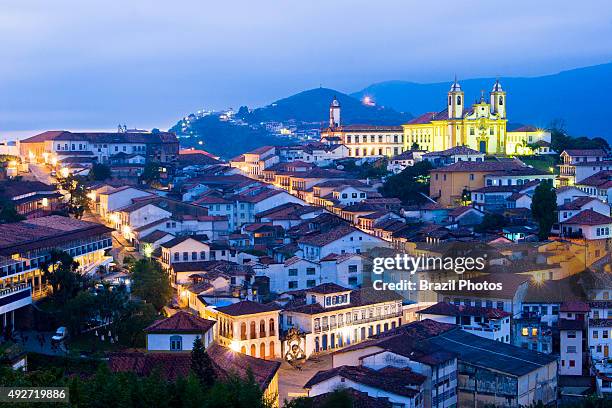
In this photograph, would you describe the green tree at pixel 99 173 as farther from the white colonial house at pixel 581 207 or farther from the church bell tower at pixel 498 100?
the white colonial house at pixel 581 207

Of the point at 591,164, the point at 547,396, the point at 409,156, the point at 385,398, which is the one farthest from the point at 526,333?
the point at 409,156

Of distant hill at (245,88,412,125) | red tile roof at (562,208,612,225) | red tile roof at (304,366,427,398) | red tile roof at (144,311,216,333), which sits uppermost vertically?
distant hill at (245,88,412,125)

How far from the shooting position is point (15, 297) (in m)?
20.4

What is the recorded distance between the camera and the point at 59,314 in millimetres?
20391

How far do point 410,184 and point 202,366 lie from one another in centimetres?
2148

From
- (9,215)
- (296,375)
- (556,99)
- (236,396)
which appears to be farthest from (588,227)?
(556,99)

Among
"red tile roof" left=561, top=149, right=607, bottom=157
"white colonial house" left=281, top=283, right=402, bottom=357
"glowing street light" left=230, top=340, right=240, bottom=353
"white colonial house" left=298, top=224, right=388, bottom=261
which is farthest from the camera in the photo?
"red tile roof" left=561, top=149, right=607, bottom=157

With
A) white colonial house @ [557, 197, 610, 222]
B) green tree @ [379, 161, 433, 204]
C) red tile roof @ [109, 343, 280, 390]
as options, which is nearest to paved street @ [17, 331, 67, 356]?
red tile roof @ [109, 343, 280, 390]

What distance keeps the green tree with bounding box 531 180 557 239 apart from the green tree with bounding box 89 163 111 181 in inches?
705

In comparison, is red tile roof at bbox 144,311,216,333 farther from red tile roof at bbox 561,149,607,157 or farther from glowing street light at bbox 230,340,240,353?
red tile roof at bbox 561,149,607,157

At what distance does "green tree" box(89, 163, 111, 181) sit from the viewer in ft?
128

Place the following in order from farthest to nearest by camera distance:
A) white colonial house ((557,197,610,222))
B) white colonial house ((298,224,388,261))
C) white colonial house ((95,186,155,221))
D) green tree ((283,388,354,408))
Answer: white colonial house ((95,186,155,221))
white colonial house ((557,197,610,222))
white colonial house ((298,224,388,261))
green tree ((283,388,354,408))

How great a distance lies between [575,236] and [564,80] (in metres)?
130

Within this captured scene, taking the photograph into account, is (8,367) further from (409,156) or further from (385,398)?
(409,156)
